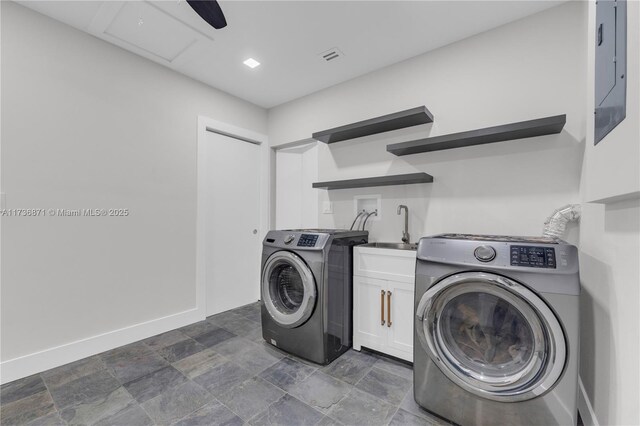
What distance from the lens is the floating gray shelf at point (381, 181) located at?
2.23 m

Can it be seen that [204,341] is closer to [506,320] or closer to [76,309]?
[76,309]

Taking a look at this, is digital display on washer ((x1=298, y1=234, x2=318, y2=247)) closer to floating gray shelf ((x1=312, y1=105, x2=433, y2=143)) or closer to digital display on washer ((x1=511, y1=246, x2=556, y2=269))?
floating gray shelf ((x1=312, y1=105, x2=433, y2=143))

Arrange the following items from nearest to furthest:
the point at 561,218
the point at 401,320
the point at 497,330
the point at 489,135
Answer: the point at 497,330
the point at 561,218
the point at 489,135
the point at 401,320

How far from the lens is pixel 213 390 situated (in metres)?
1.73

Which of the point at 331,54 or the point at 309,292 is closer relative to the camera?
the point at 309,292

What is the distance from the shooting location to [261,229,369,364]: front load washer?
2.01m

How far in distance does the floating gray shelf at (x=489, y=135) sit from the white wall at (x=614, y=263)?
0.20 metres

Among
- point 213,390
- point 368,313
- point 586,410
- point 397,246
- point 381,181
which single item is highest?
point 381,181

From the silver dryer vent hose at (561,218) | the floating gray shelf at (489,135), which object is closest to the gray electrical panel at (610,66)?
the floating gray shelf at (489,135)

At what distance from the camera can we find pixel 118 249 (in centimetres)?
233

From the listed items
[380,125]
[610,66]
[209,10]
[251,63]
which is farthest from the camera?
[251,63]

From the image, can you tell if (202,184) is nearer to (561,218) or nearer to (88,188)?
(88,188)

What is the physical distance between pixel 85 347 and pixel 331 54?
3.15 metres

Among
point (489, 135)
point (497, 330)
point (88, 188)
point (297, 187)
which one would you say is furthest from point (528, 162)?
point (88, 188)
